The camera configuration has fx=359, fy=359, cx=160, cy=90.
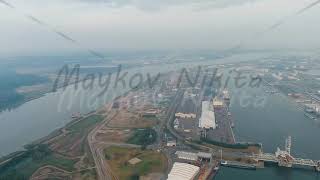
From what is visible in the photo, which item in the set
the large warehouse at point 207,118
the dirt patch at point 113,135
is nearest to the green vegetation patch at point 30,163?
the dirt patch at point 113,135

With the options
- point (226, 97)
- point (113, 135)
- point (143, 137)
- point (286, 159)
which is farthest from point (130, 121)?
point (286, 159)

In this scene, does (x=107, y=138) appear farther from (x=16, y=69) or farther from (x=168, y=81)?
(x=16, y=69)

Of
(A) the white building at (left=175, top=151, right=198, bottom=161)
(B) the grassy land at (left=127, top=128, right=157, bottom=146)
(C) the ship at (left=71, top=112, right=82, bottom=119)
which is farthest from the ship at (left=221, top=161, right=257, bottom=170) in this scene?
(C) the ship at (left=71, top=112, right=82, bottom=119)

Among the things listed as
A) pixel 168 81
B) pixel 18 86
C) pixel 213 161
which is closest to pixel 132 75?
pixel 168 81

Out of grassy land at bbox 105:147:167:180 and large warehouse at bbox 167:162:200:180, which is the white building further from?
large warehouse at bbox 167:162:200:180

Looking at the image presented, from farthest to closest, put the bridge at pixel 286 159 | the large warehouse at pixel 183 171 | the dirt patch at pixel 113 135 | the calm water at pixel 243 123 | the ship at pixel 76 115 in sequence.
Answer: the ship at pixel 76 115
the dirt patch at pixel 113 135
the calm water at pixel 243 123
the bridge at pixel 286 159
the large warehouse at pixel 183 171

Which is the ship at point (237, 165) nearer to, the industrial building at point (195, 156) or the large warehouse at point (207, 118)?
the industrial building at point (195, 156)
